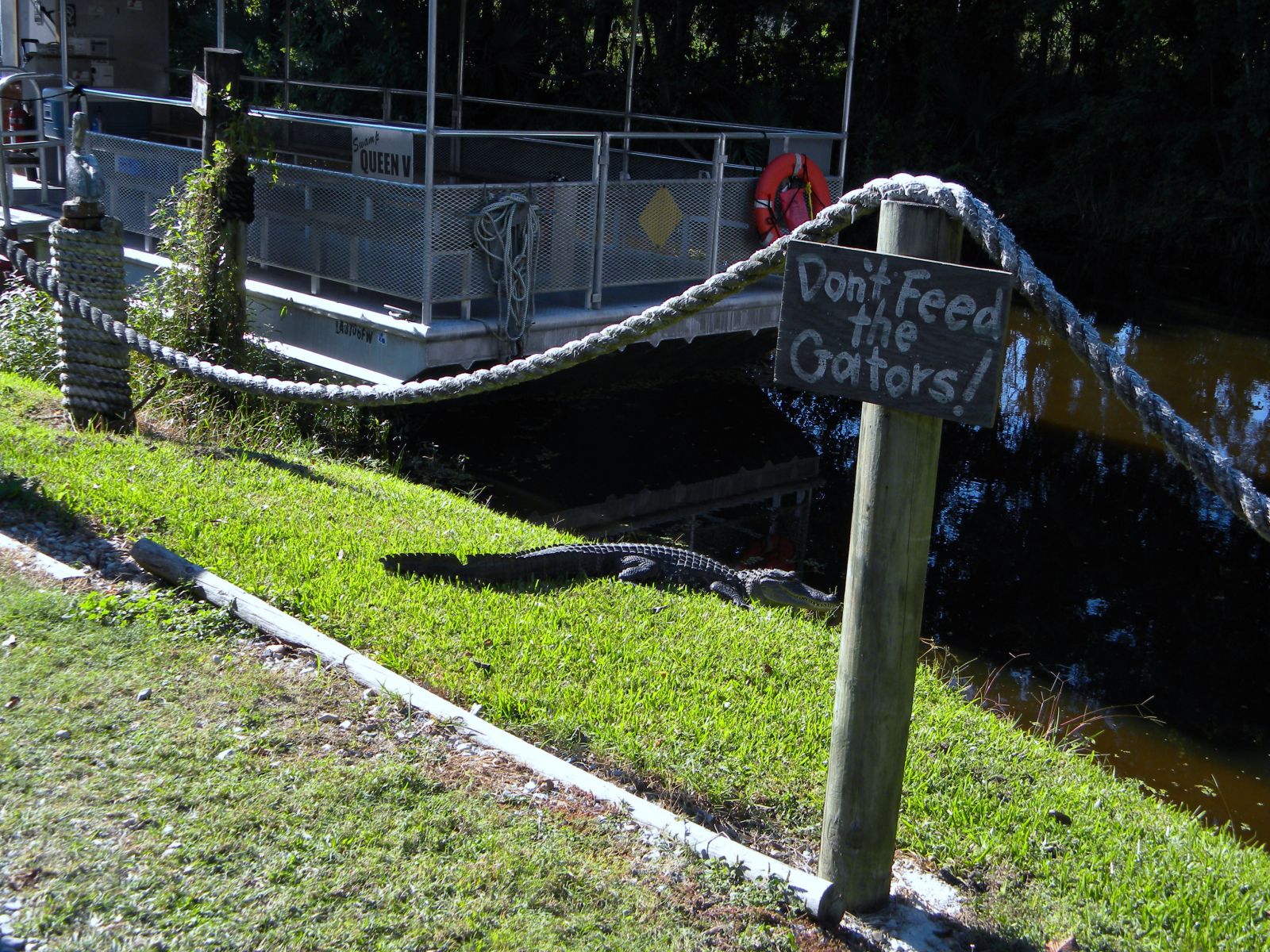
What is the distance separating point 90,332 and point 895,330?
15.9ft

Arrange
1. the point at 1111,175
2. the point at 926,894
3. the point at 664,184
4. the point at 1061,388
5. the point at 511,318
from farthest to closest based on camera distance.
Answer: the point at 1111,175 → the point at 1061,388 → the point at 664,184 → the point at 511,318 → the point at 926,894

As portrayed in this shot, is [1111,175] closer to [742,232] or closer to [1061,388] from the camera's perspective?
[1061,388]

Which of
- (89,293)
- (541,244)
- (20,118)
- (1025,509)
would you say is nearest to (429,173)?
(541,244)

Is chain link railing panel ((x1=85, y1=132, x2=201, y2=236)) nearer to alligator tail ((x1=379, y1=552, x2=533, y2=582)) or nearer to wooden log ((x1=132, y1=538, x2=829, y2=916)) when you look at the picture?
alligator tail ((x1=379, y1=552, x2=533, y2=582))

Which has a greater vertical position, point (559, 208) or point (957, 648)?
point (559, 208)

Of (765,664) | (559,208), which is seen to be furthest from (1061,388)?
(765,664)

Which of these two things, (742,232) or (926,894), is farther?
(742,232)

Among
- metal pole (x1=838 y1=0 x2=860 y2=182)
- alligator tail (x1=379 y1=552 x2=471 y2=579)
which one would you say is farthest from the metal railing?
alligator tail (x1=379 y1=552 x2=471 y2=579)

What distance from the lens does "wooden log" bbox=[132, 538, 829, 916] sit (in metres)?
2.88

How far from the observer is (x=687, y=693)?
400cm

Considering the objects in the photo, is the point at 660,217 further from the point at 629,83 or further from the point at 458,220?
the point at 629,83

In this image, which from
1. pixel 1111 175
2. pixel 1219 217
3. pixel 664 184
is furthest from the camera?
pixel 1111 175

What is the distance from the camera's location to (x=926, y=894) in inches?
116

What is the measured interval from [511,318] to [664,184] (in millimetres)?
1680
